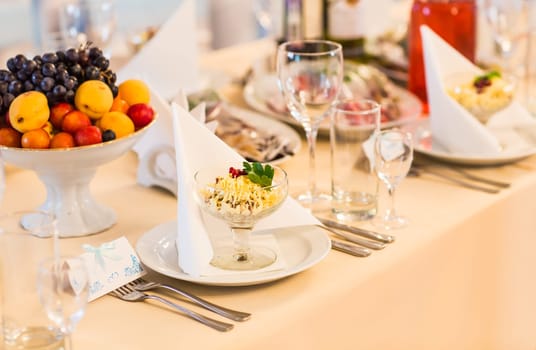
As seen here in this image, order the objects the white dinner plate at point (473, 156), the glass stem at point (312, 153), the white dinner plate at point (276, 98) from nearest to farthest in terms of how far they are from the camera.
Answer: the glass stem at point (312, 153), the white dinner plate at point (473, 156), the white dinner plate at point (276, 98)

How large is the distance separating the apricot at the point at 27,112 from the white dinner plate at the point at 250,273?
215 millimetres

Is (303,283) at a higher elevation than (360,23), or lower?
lower

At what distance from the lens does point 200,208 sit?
108 centimetres

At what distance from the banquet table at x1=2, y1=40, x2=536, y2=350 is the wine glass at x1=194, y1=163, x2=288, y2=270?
5cm

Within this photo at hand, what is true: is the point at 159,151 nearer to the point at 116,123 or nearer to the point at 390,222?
the point at 116,123

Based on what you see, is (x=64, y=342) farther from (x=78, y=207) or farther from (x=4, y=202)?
(x=4, y=202)

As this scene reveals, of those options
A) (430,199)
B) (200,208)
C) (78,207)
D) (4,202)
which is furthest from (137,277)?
(430,199)

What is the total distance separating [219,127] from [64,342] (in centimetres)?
73

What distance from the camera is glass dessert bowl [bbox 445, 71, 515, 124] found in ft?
5.05

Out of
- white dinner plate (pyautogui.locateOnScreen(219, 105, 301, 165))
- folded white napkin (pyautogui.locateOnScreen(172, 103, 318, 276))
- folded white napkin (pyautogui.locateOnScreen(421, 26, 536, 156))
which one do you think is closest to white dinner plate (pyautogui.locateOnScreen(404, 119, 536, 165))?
folded white napkin (pyautogui.locateOnScreen(421, 26, 536, 156))

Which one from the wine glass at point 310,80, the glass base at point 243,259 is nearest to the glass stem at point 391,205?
the wine glass at point 310,80

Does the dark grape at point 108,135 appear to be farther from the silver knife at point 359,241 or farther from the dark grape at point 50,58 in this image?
the silver knife at point 359,241

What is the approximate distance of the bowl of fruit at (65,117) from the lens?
1149mm

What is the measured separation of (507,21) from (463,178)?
550 mm
